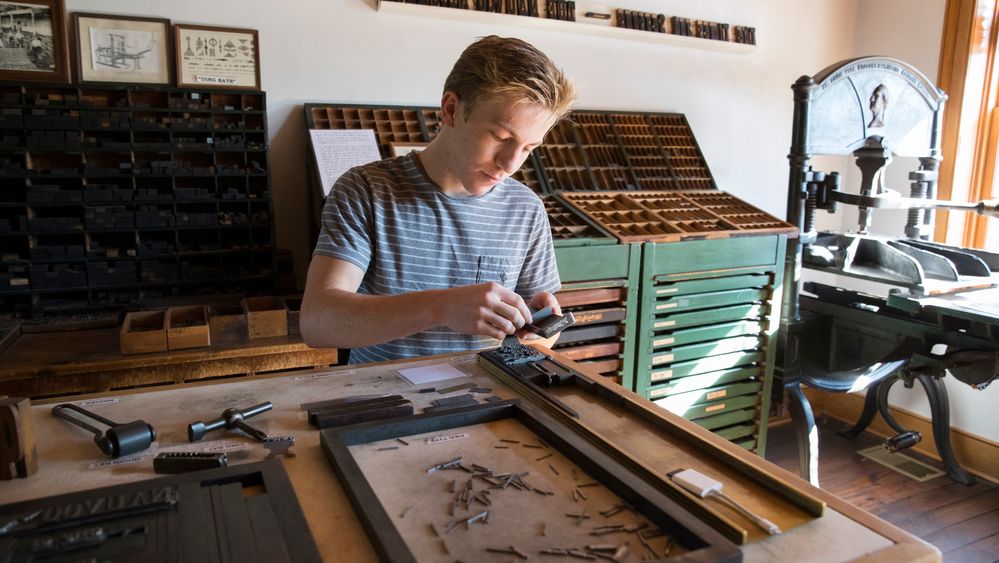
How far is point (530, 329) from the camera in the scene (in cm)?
139

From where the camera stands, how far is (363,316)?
4.47ft

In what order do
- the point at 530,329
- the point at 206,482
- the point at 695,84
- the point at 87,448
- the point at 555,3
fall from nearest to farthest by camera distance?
1. the point at 206,482
2. the point at 87,448
3. the point at 530,329
4. the point at 555,3
5. the point at 695,84

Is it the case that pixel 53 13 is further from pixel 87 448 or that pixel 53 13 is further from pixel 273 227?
pixel 87 448

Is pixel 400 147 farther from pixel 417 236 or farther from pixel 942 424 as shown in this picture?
pixel 942 424

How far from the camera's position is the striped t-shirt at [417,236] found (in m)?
1.60

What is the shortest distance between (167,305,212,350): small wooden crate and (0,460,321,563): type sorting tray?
129 centimetres

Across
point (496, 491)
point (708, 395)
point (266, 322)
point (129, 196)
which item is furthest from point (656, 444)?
point (129, 196)

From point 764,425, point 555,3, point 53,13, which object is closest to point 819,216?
point 764,425

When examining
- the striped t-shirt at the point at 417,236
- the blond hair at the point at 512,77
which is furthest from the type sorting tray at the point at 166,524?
the blond hair at the point at 512,77

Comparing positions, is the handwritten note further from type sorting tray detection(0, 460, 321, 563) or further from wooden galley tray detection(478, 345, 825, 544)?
type sorting tray detection(0, 460, 321, 563)

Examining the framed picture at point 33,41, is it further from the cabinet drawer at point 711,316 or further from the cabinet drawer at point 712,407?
the cabinet drawer at point 712,407

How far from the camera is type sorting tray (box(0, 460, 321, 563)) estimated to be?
28.8 inches

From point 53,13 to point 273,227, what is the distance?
102 cm

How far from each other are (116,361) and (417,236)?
1.05m
